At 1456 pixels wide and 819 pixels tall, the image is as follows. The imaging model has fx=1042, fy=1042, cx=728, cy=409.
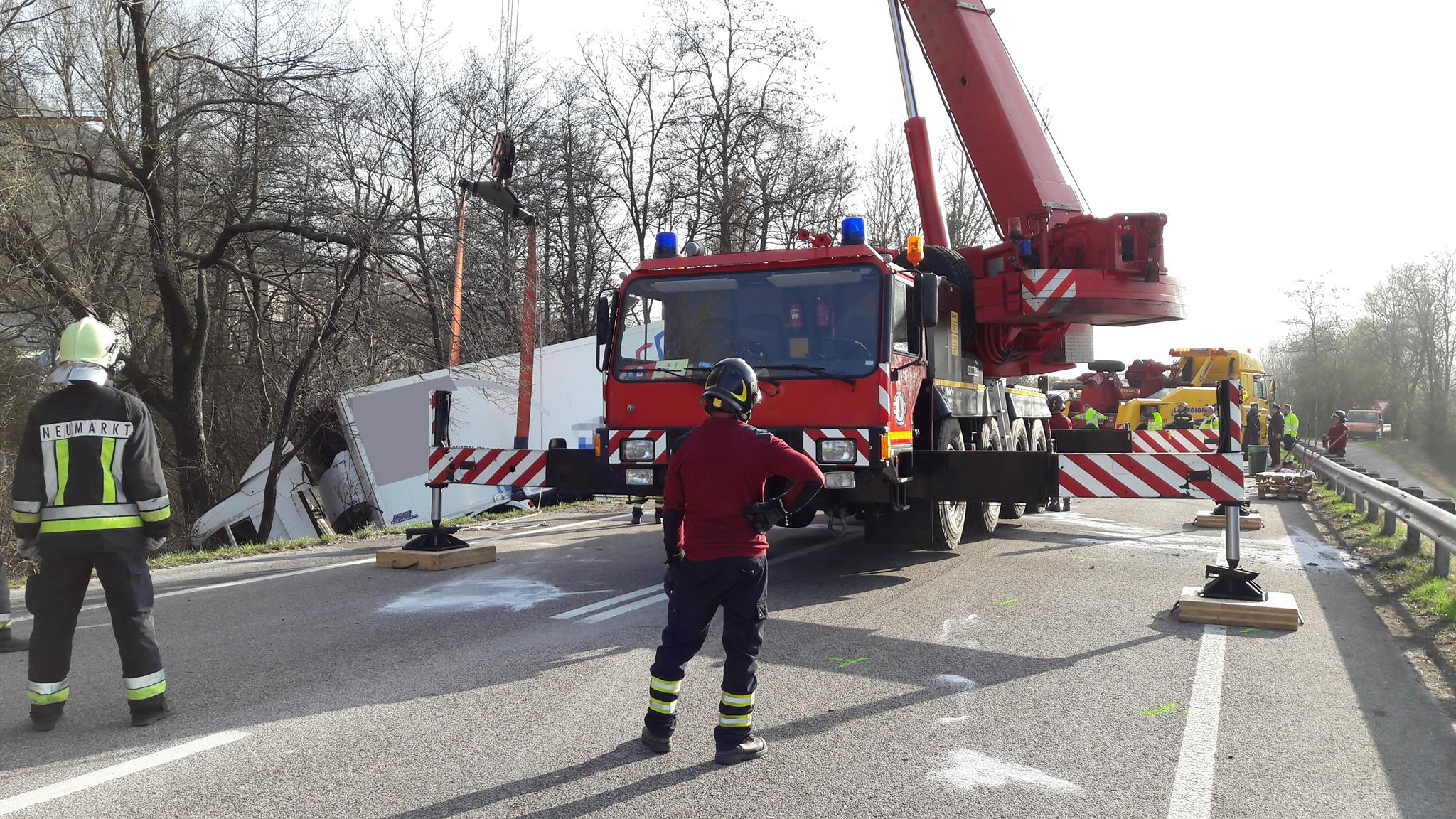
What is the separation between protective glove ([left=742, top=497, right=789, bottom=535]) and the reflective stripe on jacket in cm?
275

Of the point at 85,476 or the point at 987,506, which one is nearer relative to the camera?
the point at 85,476

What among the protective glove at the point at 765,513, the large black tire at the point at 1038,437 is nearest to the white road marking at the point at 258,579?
the protective glove at the point at 765,513

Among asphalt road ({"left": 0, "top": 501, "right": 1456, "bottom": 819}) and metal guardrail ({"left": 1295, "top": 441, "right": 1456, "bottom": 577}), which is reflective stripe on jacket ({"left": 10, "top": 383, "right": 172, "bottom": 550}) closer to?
asphalt road ({"left": 0, "top": 501, "right": 1456, "bottom": 819})

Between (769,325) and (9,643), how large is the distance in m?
5.41

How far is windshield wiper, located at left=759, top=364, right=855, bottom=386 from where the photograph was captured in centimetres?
774

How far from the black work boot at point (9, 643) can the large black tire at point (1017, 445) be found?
8281mm

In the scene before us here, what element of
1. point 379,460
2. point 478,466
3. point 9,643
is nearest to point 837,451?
point 478,466

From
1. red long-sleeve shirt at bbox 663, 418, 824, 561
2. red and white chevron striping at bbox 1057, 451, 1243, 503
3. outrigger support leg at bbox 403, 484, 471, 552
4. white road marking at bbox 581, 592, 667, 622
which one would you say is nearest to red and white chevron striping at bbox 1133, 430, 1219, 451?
red and white chevron striping at bbox 1057, 451, 1243, 503

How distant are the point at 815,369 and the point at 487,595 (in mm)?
3068

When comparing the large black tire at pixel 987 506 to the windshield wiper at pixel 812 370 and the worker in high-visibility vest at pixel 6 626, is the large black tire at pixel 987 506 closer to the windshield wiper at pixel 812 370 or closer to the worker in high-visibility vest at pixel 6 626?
the windshield wiper at pixel 812 370

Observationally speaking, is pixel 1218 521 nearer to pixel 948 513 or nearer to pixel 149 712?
pixel 948 513

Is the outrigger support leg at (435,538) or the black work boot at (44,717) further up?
the outrigger support leg at (435,538)

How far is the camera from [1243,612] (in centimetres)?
705

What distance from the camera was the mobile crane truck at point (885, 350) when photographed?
7785mm
